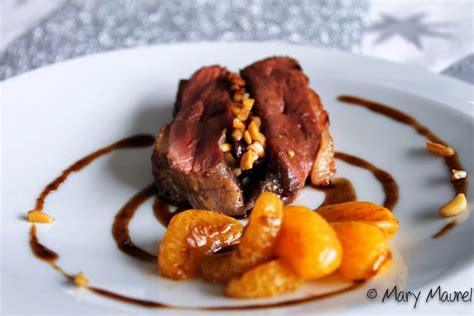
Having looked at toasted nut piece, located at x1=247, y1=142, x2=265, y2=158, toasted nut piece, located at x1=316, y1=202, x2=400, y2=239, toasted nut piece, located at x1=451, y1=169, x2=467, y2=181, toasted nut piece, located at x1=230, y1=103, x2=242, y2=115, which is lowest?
toasted nut piece, located at x1=451, y1=169, x2=467, y2=181

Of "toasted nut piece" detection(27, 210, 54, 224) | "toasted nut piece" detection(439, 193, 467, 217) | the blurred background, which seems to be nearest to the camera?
"toasted nut piece" detection(439, 193, 467, 217)

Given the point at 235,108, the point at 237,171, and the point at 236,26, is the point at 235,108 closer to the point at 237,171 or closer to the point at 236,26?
the point at 237,171

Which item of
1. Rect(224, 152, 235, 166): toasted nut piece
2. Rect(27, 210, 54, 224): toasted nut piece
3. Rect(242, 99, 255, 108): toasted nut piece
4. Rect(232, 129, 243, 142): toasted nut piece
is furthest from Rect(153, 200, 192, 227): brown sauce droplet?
Rect(242, 99, 255, 108): toasted nut piece

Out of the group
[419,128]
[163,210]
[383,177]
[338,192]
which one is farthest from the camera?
[419,128]

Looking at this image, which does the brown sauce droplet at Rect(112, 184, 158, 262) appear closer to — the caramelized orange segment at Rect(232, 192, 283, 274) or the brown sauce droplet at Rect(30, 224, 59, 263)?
the brown sauce droplet at Rect(30, 224, 59, 263)

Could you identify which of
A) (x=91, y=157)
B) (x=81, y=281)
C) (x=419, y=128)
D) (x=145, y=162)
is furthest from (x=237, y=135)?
(x=419, y=128)

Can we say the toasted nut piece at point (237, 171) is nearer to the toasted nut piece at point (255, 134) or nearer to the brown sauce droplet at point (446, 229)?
the toasted nut piece at point (255, 134)
